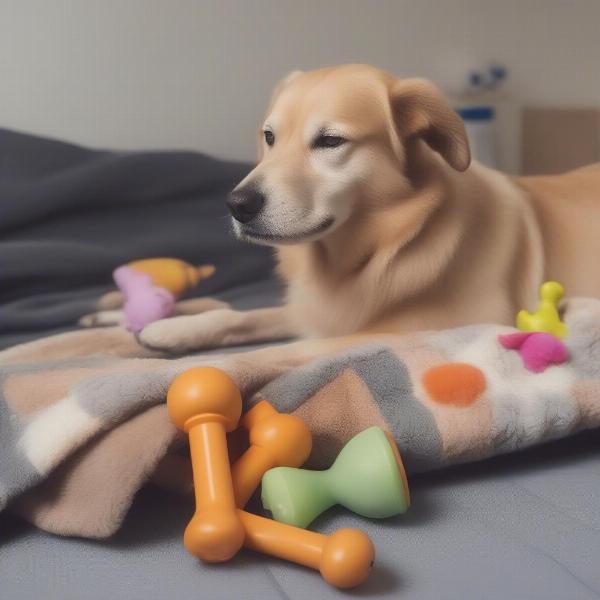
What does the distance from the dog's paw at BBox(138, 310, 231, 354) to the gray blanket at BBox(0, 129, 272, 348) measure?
0.32 meters

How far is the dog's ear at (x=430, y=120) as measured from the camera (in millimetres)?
1259

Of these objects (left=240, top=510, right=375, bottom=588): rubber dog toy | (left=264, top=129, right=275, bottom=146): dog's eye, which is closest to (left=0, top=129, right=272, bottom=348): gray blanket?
(left=264, top=129, right=275, bottom=146): dog's eye

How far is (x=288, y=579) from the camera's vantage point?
0.75 m

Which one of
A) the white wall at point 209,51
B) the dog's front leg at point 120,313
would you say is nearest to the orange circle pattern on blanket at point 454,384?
the dog's front leg at point 120,313

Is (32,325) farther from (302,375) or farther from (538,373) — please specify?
(538,373)

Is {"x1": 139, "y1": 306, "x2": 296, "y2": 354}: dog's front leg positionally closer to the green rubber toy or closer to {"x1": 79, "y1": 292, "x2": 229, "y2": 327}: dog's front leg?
{"x1": 79, "y1": 292, "x2": 229, "y2": 327}: dog's front leg

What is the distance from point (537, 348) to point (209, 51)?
1.57 m

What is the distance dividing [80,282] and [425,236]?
0.88 meters

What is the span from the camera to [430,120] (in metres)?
1.27

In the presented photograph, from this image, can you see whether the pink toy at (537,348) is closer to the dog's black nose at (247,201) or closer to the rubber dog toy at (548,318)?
the rubber dog toy at (548,318)

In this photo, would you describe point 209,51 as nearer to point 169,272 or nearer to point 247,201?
point 169,272

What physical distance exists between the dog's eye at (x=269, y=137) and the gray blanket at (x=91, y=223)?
0.59m

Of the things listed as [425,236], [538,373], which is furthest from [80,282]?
[538,373]

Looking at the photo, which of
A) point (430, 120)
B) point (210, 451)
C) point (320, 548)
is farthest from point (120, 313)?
point (320, 548)
